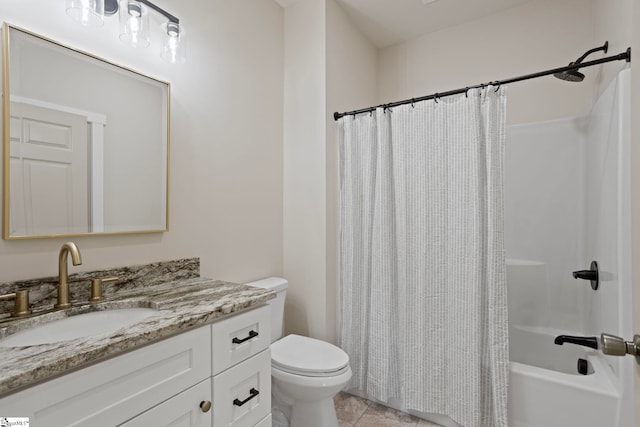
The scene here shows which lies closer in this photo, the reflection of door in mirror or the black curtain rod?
the reflection of door in mirror

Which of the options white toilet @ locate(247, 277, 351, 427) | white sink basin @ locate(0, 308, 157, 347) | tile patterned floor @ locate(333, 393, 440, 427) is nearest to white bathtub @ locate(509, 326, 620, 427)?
tile patterned floor @ locate(333, 393, 440, 427)

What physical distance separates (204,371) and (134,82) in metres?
1.23

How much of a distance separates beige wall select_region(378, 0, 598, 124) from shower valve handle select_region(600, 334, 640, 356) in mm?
1982

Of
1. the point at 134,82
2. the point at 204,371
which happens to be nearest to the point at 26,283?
the point at 204,371

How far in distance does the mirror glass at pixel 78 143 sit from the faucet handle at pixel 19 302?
20 centimetres

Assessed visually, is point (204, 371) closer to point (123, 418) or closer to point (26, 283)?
point (123, 418)

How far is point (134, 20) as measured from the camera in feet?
4.30

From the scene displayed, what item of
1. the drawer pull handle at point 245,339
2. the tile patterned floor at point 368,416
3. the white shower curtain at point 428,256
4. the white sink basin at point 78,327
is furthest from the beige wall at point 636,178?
the tile patterned floor at point 368,416

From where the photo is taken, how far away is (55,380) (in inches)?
27.9

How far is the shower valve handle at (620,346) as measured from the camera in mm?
610

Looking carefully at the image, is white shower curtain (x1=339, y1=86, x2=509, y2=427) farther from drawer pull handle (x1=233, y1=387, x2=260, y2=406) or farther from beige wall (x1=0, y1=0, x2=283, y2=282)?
drawer pull handle (x1=233, y1=387, x2=260, y2=406)

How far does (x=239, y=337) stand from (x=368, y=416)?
121 cm

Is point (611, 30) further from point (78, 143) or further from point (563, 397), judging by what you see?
point (78, 143)

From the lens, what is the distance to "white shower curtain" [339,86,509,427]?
1.62 metres
